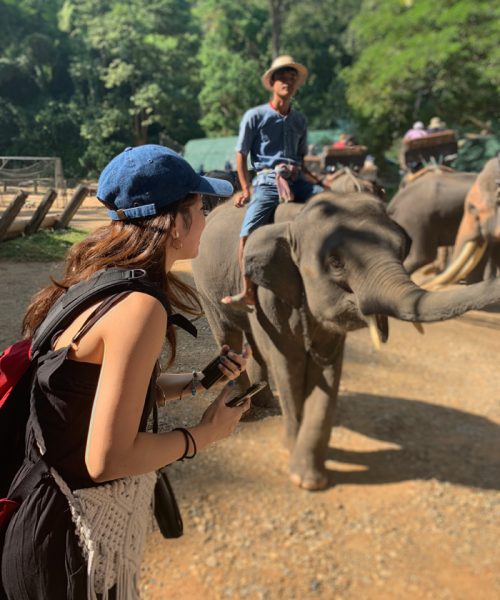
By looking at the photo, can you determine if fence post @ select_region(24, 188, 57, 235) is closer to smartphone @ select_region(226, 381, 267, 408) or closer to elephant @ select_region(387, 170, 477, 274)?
smartphone @ select_region(226, 381, 267, 408)

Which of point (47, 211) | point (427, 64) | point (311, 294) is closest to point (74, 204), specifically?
point (47, 211)

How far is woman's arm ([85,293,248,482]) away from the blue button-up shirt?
224 cm

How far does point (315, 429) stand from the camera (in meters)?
3.70

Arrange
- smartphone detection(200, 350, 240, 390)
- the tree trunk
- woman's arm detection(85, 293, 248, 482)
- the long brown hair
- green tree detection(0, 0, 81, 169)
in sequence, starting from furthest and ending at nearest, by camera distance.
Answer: the tree trunk < green tree detection(0, 0, 81, 169) < smartphone detection(200, 350, 240, 390) < the long brown hair < woman's arm detection(85, 293, 248, 482)

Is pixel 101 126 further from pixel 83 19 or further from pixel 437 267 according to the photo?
pixel 437 267

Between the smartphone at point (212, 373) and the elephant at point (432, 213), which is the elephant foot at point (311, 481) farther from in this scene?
the smartphone at point (212, 373)

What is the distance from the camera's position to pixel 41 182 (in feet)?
8.23

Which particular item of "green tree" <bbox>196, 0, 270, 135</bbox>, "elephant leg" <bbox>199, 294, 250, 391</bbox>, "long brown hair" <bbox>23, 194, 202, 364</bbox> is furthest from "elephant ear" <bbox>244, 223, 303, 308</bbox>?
"green tree" <bbox>196, 0, 270, 135</bbox>

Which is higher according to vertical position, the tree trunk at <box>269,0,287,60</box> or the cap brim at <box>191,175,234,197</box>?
the tree trunk at <box>269,0,287,60</box>

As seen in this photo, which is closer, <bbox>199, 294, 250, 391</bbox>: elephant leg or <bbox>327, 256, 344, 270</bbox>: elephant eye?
<bbox>327, 256, 344, 270</bbox>: elephant eye

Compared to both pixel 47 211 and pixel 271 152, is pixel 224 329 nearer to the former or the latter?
pixel 271 152

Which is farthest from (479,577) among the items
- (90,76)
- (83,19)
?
(83,19)

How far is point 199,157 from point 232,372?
668 inches

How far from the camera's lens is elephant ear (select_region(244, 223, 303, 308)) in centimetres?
325
